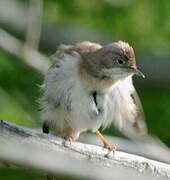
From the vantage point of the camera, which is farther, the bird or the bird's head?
the bird's head

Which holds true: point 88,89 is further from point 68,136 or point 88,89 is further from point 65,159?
point 65,159

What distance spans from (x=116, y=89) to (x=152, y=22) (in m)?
2.45

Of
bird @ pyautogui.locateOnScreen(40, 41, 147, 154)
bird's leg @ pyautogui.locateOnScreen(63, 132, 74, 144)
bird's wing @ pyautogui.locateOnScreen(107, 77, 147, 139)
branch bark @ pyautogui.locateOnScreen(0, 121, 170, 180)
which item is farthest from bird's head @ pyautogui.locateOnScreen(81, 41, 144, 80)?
branch bark @ pyautogui.locateOnScreen(0, 121, 170, 180)

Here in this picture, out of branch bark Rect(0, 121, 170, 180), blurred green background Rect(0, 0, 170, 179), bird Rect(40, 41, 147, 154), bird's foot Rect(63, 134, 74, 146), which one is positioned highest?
blurred green background Rect(0, 0, 170, 179)

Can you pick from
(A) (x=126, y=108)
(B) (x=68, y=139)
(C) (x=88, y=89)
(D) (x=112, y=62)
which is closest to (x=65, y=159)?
(B) (x=68, y=139)

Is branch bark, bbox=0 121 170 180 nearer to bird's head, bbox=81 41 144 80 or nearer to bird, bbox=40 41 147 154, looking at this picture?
bird, bbox=40 41 147 154

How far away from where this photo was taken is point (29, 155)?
2773 millimetres

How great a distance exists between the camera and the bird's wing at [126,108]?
18.9 feet

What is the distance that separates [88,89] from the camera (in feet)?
18.6

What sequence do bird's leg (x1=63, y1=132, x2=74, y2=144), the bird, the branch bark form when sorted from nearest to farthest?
the branch bark < bird's leg (x1=63, y1=132, x2=74, y2=144) < the bird

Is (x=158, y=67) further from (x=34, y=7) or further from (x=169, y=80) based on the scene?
(x=34, y=7)

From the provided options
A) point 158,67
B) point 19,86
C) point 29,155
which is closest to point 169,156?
point 158,67

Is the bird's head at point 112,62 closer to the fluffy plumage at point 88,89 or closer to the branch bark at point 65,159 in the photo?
the fluffy plumage at point 88,89

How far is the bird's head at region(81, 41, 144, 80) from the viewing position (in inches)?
227
